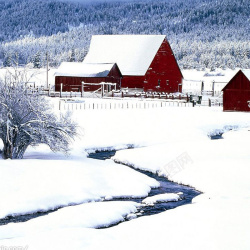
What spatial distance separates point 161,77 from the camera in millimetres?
59500

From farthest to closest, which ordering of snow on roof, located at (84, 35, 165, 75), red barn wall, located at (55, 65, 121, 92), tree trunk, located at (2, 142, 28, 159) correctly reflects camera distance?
snow on roof, located at (84, 35, 165, 75), red barn wall, located at (55, 65, 121, 92), tree trunk, located at (2, 142, 28, 159)

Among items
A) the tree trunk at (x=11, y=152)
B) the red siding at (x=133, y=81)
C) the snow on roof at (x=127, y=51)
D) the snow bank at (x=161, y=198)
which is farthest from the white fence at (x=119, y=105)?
the snow bank at (x=161, y=198)

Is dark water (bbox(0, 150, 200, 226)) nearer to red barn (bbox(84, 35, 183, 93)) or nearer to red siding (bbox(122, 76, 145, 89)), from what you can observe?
red siding (bbox(122, 76, 145, 89))

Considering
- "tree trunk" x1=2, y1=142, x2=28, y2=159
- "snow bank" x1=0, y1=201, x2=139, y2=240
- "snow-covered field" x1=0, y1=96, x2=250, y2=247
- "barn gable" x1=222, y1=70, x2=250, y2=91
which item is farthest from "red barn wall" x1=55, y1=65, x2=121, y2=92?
"snow bank" x1=0, y1=201, x2=139, y2=240

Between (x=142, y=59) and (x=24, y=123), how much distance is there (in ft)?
139

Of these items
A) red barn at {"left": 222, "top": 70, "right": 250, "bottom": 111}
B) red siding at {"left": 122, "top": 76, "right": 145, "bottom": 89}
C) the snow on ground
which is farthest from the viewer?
red siding at {"left": 122, "top": 76, "right": 145, "bottom": 89}

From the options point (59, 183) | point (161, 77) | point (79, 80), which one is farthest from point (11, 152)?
point (161, 77)

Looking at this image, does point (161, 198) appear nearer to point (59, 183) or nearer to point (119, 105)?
point (59, 183)

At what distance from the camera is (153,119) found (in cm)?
3459

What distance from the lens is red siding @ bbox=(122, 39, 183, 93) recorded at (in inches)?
2297

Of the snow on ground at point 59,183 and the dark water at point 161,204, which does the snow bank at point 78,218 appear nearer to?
the dark water at point 161,204

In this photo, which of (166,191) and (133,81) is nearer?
(166,191)

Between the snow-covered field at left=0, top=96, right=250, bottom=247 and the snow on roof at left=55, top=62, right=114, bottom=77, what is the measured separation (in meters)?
26.2

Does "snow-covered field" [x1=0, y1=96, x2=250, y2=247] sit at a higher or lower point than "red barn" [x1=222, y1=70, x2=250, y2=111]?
lower
